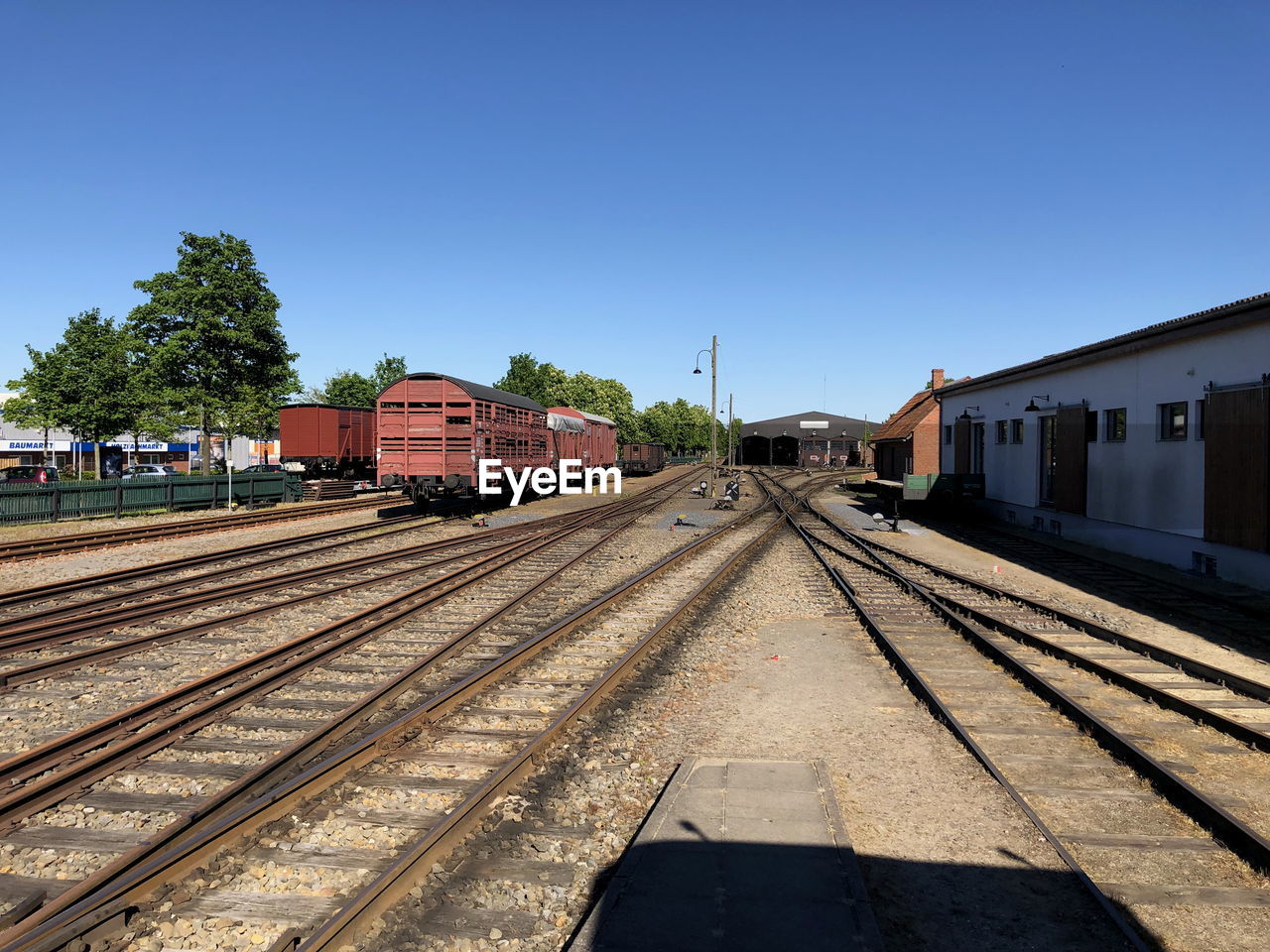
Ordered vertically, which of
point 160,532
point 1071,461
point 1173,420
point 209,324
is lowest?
point 160,532

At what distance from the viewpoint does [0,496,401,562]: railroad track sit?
17.2m

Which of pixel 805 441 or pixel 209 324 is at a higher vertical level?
pixel 209 324

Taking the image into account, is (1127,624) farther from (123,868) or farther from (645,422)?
(645,422)

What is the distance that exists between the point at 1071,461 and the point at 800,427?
76176 mm

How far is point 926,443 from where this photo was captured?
42.8 meters

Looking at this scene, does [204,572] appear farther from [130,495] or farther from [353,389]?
[353,389]

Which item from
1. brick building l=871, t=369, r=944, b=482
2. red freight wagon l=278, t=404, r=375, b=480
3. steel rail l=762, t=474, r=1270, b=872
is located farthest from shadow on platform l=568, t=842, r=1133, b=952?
brick building l=871, t=369, r=944, b=482

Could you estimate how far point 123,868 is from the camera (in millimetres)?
4242

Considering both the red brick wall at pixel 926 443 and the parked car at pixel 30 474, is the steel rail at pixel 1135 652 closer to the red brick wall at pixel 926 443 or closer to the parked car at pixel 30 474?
the red brick wall at pixel 926 443

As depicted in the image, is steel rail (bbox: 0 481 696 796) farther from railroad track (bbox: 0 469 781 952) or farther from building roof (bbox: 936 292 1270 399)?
building roof (bbox: 936 292 1270 399)

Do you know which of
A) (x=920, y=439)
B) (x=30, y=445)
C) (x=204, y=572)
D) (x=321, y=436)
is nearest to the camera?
(x=204, y=572)

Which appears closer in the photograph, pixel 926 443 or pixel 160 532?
pixel 160 532

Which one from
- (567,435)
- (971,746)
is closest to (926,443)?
(567,435)

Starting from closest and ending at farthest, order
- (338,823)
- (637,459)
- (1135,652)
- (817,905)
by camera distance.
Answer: (817,905) < (338,823) < (1135,652) < (637,459)
